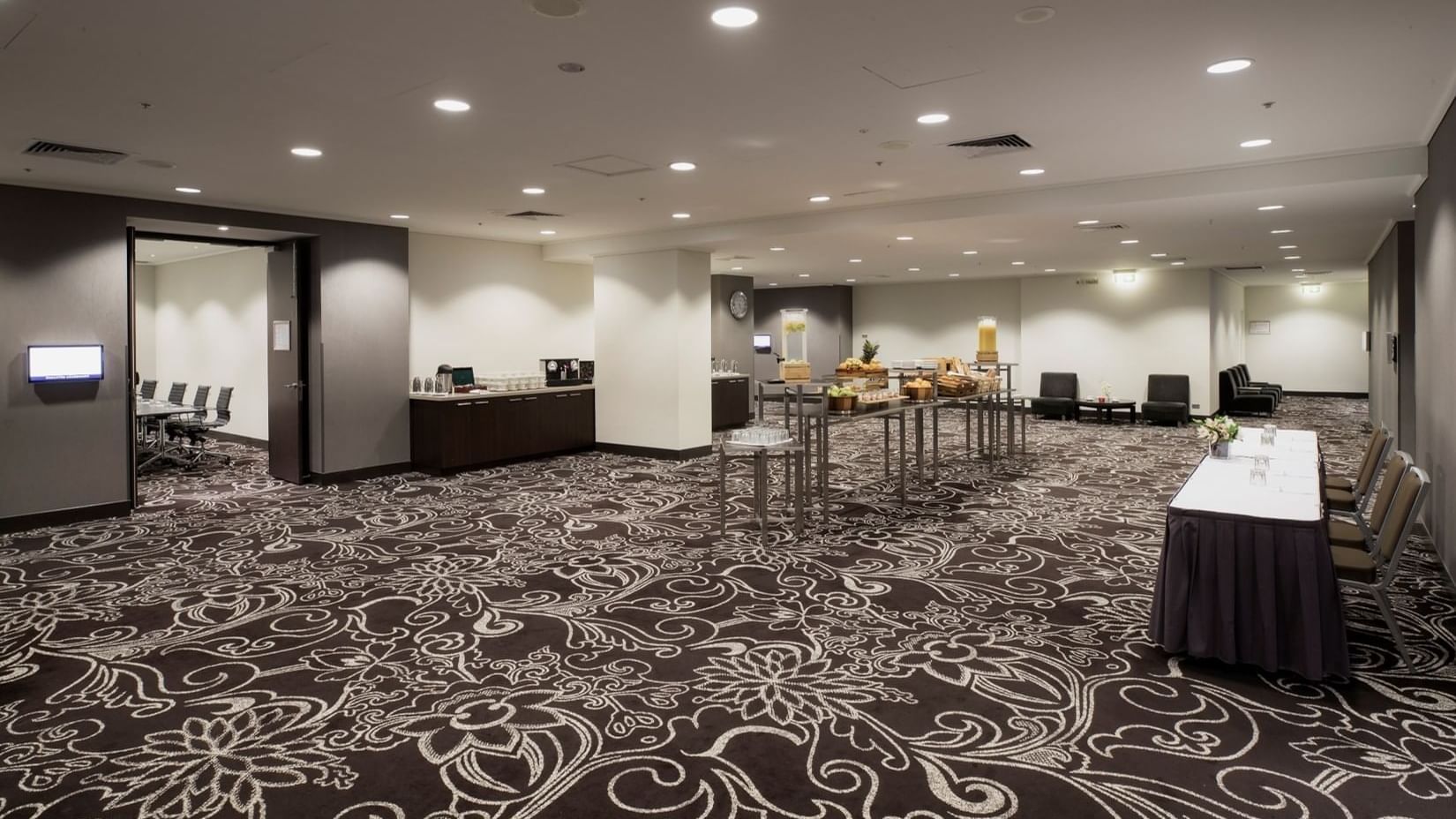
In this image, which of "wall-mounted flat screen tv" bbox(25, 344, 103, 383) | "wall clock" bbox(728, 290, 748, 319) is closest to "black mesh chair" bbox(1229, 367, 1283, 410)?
"wall clock" bbox(728, 290, 748, 319)

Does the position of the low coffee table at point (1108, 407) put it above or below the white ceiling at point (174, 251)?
below

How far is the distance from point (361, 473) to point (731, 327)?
877cm

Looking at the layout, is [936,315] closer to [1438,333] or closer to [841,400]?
[841,400]

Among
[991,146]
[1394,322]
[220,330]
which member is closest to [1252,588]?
[991,146]

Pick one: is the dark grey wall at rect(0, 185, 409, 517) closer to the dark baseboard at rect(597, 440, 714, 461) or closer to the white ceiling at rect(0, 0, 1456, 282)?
the white ceiling at rect(0, 0, 1456, 282)

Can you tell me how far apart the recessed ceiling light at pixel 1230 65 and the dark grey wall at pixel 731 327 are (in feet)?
39.1

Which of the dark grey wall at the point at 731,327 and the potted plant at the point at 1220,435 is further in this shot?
the dark grey wall at the point at 731,327

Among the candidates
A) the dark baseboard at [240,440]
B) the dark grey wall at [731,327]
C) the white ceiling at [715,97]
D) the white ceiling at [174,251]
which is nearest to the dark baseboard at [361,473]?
the white ceiling at [715,97]

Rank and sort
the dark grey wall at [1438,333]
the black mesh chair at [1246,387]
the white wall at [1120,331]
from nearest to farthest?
the dark grey wall at [1438,333], the white wall at [1120,331], the black mesh chair at [1246,387]

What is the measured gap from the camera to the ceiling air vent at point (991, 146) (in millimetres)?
5711

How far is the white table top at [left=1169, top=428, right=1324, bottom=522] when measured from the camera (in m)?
3.69

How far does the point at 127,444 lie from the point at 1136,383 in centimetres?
1513

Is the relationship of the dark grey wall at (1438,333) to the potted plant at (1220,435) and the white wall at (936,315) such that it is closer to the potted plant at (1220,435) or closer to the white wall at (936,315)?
the potted plant at (1220,435)

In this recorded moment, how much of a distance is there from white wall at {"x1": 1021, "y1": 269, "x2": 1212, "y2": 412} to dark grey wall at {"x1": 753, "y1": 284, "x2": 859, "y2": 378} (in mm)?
3946
